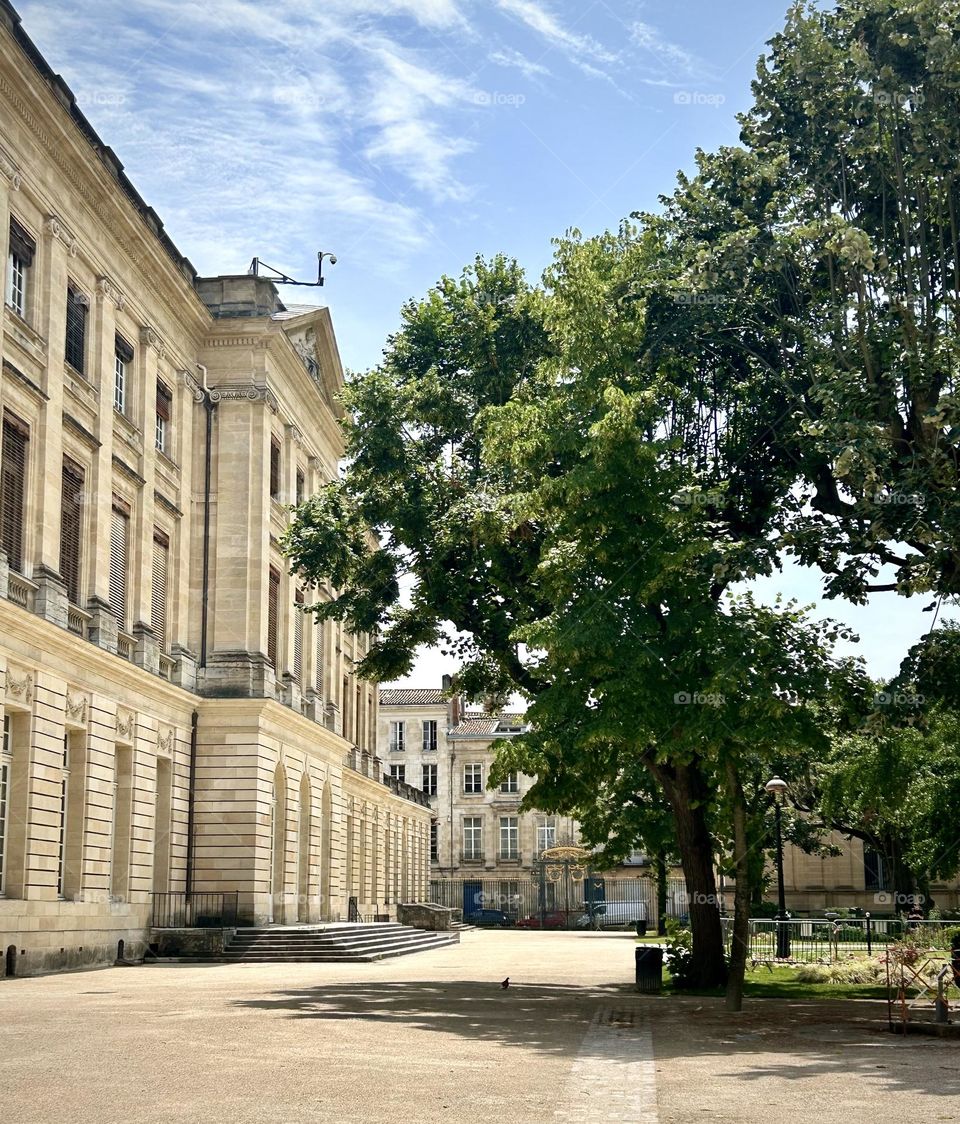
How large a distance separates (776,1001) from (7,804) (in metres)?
13.9

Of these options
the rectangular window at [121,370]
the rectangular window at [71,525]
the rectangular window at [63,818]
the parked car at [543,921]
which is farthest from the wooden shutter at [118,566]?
the parked car at [543,921]

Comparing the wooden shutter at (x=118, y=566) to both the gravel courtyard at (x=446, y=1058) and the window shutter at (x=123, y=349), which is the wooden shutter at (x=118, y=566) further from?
the gravel courtyard at (x=446, y=1058)

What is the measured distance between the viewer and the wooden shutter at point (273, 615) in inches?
1590

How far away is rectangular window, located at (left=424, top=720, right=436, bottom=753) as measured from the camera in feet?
294

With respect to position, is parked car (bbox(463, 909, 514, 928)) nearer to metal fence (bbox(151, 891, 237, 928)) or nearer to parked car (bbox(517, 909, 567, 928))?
parked car (bbox(517, 909, 567, 928))

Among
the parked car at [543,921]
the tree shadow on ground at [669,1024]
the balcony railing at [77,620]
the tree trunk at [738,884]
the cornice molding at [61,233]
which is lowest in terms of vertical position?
the parked car at [543,921]

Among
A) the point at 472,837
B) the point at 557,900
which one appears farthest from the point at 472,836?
the point at 557,900

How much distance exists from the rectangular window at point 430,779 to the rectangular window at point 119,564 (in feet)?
189

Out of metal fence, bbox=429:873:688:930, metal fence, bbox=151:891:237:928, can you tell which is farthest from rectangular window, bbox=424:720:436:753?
metal fence, bbox=151:891:237:928

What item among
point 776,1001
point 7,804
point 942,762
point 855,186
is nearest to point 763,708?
point 776,1001

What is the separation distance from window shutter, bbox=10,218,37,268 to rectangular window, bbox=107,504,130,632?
6260mm

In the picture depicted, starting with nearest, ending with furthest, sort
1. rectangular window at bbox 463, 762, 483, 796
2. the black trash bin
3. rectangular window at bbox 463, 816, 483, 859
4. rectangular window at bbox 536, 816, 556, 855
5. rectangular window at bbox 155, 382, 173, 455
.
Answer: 1. the black trash bin
2. rectangular window at bbox 155, 382, 173, 455
3. rectangular window at bbox 536, 816, 556, 855
4. rectangular window at bbox 463, 816, 483, 859
5. rectangular window at bbox 463, 762, 483, 796

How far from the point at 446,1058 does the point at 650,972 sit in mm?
10538

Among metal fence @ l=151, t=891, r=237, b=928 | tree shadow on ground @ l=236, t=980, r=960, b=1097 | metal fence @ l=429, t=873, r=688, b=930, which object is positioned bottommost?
metal fence @ l=429, t=873, r=688, b=930
